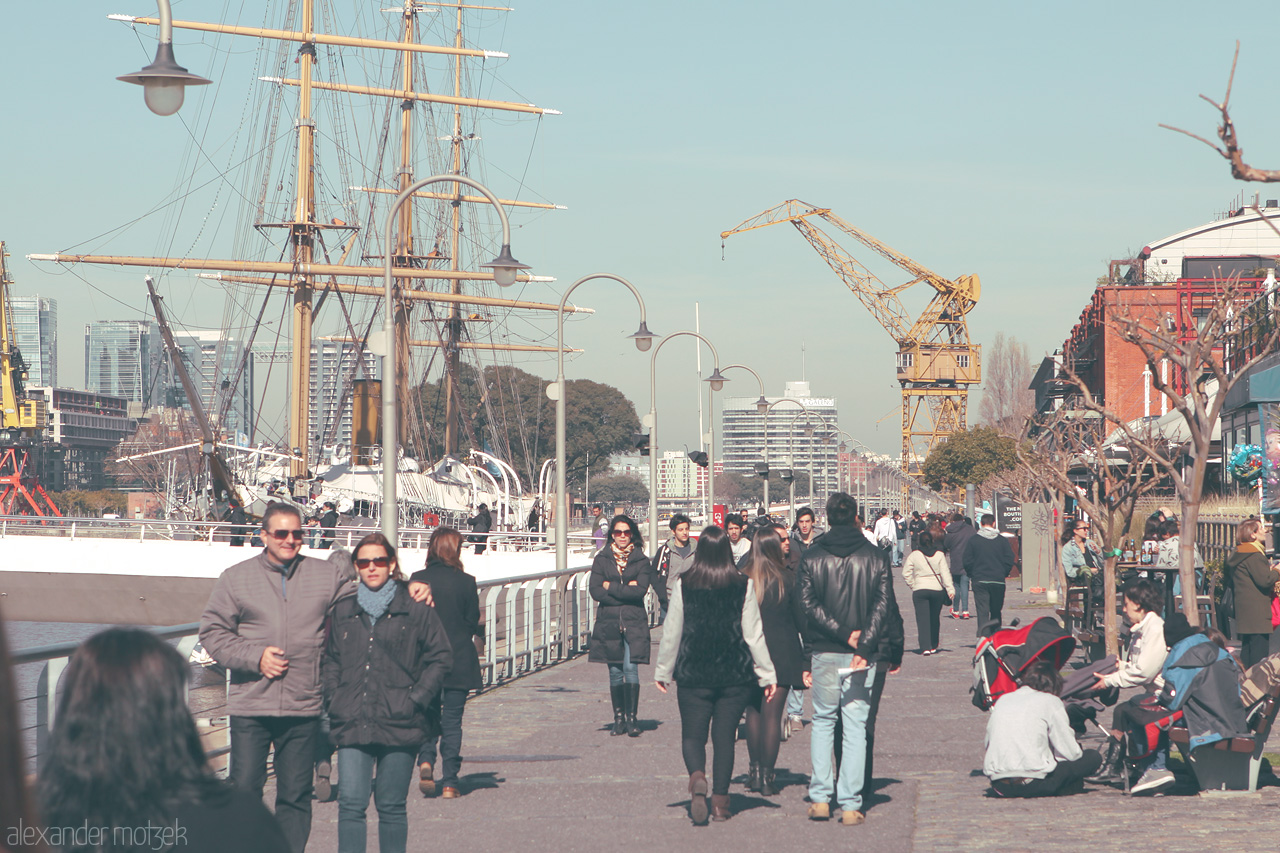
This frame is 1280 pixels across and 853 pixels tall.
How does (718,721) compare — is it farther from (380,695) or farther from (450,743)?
(380,695)

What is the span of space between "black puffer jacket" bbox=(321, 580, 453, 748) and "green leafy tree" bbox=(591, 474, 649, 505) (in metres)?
146

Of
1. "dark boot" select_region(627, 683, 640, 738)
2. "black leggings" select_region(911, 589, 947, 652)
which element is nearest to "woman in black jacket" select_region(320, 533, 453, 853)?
"dark boot" select_region(627, 683, 640, 738)

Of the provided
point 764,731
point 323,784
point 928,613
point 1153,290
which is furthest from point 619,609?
point 1153,290

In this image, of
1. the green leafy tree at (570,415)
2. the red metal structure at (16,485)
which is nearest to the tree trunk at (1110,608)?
the red metal structure at (16,485)

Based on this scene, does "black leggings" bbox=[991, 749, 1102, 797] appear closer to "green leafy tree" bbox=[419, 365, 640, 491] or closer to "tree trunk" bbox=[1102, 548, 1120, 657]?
"tree trunk" bbox=[1102, 548, 1120, 657]

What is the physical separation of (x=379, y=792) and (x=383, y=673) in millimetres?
536

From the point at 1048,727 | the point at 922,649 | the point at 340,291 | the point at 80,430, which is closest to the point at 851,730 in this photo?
the point at 1048,727

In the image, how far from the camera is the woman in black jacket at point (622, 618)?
11500 mm

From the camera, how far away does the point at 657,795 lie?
8930mm

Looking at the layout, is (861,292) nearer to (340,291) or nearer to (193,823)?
(340,291)

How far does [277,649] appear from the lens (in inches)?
249

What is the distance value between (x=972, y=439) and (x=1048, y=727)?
59097 millimetres

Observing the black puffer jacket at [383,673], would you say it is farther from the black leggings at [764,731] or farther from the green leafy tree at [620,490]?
the green leafy tree at [620,490]

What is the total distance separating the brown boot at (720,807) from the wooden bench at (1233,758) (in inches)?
108
